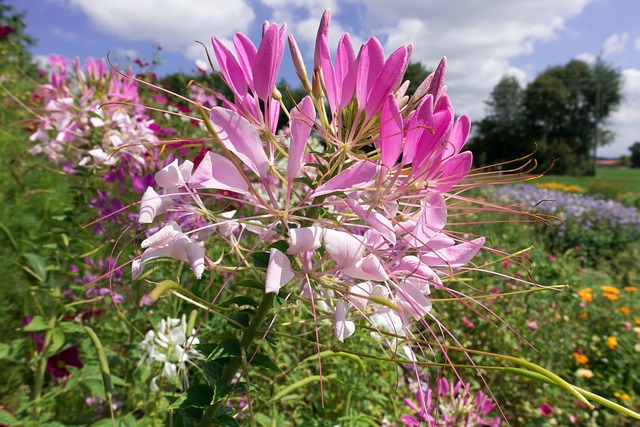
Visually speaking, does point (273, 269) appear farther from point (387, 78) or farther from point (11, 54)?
point (11, 54)

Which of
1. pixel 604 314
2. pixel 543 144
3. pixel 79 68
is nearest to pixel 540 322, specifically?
pixel 604 314

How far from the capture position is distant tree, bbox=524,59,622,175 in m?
33.9

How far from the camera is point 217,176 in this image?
2.31 ft

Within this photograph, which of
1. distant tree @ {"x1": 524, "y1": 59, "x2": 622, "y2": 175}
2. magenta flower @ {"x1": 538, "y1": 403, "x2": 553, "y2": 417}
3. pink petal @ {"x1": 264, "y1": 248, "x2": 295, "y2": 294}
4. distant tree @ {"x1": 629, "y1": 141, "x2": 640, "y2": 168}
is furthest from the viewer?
distant tree @ {"x1": 629, "y1": 141, "x2": 640, "y2": 168}

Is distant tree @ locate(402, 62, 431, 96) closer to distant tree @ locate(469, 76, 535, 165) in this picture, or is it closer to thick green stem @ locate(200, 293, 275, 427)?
thick green stem @ locate(200, 293, 275, 427)

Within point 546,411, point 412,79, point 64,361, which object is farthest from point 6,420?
point 412,79

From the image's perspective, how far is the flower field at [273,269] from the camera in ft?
2.42

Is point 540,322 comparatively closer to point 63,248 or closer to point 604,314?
point 604,314

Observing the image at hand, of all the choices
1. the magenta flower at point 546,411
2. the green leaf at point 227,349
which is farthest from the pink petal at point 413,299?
the magenta flower at point 546,411

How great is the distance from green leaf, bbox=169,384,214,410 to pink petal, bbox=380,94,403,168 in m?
0.57

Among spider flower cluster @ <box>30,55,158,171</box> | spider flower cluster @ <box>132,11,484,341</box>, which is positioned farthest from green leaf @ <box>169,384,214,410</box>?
spider flower cluster @ <box>30,55,158,171</box>

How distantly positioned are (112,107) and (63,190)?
142 centimetres

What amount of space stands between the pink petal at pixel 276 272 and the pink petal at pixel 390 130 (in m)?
0.26

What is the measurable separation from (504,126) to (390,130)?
3917 centimetres
